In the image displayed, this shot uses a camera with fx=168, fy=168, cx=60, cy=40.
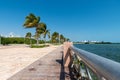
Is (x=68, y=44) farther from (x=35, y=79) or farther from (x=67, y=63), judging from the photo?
(x=35, y=79)

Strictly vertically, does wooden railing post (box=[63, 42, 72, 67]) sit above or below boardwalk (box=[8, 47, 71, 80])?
above

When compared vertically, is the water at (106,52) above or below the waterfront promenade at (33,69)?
below

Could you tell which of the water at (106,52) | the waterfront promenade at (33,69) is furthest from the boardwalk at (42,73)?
the water at (106,52)

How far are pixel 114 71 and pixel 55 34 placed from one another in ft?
330

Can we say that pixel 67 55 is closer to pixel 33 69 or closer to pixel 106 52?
pixel 33 69

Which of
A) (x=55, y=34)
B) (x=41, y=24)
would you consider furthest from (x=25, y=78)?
(x=55, y=34)

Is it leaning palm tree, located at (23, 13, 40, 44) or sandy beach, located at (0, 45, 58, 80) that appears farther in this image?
leaning palm tree, located at (23, 13, 40, 44)

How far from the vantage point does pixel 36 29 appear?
4831cm

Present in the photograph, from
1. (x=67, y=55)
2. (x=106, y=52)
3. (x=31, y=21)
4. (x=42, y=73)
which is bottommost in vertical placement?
(x=106, y=52)

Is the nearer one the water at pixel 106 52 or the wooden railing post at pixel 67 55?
the wooden railing post at pixel 67 55

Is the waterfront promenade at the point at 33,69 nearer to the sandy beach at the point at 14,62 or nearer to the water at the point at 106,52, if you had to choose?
the sandy beach at the point at 14,62

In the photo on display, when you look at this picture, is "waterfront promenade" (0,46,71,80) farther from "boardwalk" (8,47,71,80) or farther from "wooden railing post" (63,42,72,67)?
"wooden railing post" (63,42,72,67)

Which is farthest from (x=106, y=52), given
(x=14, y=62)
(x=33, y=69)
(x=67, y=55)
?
(x=33, y=69)

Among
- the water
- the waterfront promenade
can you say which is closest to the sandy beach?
the waterfront promenade
